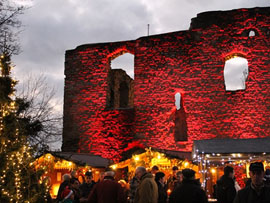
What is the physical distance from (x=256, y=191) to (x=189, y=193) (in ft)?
3.86

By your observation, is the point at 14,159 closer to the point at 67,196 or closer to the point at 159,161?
the point at 67,196

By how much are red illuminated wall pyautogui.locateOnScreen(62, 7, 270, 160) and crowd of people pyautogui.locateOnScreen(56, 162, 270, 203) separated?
8331mm

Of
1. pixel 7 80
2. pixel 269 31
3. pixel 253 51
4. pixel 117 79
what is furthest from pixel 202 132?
pixel 7 80

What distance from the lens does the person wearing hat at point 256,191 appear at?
345 centimetres

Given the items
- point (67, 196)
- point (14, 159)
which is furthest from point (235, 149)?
point (14, 159)

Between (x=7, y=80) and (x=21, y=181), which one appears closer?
(x=21, y=181)

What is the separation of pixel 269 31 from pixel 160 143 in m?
7.33

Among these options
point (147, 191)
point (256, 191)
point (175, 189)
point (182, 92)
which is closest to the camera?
point (256, 191)

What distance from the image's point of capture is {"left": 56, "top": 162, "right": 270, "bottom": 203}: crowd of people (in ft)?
11.6

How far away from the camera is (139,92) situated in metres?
16.8

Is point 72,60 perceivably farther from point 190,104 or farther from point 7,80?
point 7,80

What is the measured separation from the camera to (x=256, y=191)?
3502mm

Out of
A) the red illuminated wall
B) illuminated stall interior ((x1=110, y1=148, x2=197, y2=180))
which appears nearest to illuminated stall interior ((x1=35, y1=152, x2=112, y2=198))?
illuminated stall interior ((x1=110, y1=148, x2=197, y2=180))

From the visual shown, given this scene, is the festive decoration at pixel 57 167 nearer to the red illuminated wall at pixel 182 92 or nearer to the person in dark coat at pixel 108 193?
the red illuminated wall at pixel 182 92
